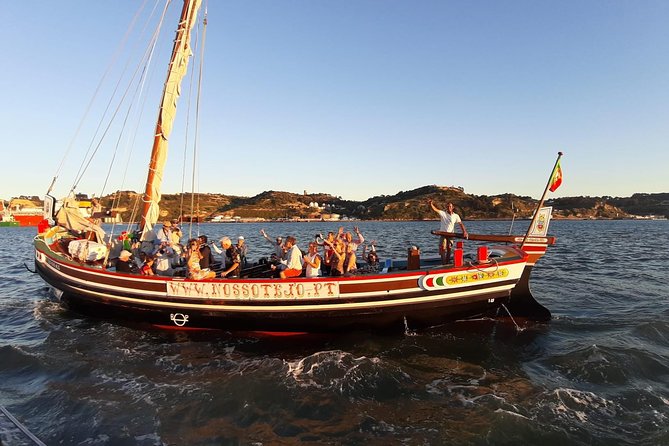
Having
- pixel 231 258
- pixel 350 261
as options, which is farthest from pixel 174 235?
pixel 350 261

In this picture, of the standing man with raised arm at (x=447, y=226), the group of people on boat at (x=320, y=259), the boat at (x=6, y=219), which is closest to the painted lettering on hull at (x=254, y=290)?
the group of people on boat at (x=320, y=259)

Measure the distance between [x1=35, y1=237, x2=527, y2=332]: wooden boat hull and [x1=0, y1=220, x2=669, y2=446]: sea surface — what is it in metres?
0.56

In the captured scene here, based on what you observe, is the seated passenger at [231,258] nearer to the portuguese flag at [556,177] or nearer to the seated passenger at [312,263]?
the seated passenger at [312,263]

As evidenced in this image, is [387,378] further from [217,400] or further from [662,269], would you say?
[662,269]

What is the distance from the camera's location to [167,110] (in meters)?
13.7

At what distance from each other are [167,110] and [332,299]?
365 inches

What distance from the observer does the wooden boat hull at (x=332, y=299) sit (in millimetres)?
9328

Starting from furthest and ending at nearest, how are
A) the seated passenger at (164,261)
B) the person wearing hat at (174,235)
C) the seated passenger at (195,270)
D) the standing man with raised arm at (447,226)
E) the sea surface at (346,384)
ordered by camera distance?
the person wearing hat at (174,235) → the standing man with raised arm at (447,226) → the seated passenger at (164,261) → the seated passenger at (195,270) → the sea surface at (346,384)

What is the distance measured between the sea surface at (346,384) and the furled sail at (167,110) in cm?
417

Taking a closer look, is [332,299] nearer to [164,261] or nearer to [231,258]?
[231,258]

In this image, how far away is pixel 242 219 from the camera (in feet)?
570

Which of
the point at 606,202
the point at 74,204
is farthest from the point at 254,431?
the point at 606,202

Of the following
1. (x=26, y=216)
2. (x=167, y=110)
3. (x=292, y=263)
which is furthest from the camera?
(x=26, y=216)

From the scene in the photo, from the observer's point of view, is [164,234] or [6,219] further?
[6,219]
